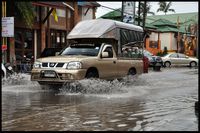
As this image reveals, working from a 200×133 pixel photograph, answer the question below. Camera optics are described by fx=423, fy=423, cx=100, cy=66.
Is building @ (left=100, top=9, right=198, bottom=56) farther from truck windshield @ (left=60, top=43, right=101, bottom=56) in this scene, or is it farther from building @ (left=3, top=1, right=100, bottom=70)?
truck windshield @ (left=60, top=43, right=101, bottom=56)

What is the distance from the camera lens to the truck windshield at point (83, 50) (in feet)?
47.6

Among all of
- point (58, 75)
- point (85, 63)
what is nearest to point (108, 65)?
point (85, 63)

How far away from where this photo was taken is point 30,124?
7809 mm

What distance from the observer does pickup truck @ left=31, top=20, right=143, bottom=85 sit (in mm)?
13086

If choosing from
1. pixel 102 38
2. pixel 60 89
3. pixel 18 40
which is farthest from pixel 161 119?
pixel 18 40

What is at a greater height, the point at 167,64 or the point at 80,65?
the point at 80,65

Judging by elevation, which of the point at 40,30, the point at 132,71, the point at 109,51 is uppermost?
the point at 40,30

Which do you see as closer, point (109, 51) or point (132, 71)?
point (109, 51)

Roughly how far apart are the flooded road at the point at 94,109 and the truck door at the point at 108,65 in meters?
0.68

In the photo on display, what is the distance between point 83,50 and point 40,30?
1374 cm

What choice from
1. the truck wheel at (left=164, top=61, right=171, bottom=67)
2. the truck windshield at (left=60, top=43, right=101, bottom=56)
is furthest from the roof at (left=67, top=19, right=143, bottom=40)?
the truck wheel at (left=164, top=61, right=171, bottom=67)

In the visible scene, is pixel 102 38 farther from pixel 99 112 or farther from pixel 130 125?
pixel 130 125

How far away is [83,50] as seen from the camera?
14688mm

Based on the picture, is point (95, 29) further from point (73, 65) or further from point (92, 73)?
point (73, 65)
